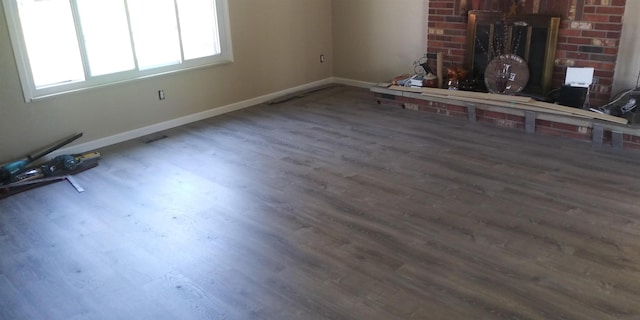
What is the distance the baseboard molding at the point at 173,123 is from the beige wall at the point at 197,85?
44mm

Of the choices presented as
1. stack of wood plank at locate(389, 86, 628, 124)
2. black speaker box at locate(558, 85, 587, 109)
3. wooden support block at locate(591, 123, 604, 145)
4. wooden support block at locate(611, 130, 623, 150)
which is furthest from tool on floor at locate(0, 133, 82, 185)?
wooden support block at locate(611, 130, 623, 150)

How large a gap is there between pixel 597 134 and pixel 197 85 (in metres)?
3.77

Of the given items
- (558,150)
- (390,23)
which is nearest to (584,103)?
(558,150)

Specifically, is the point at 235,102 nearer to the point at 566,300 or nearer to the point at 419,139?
the point at 419,139

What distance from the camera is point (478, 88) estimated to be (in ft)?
17.1

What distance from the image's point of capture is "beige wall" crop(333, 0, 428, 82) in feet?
19.3

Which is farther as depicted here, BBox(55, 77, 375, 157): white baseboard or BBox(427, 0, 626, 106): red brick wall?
BBox(55, 77, 375, 157): white baseboard

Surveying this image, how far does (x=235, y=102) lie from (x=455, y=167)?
9.06 ft

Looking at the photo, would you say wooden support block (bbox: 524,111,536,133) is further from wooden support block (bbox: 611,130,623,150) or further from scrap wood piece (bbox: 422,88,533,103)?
wooden support block (bbox: 611,130,623,150)

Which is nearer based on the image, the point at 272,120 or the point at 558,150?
the point at 558,150

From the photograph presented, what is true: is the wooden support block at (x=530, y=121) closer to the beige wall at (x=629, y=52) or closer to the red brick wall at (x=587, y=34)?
the red brick wall at (x=587, y=34)

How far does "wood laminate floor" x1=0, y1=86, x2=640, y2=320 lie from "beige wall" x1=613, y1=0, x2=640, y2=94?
765 mm

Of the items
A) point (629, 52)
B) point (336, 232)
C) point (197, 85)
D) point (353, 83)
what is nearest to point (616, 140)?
point (629, 52)

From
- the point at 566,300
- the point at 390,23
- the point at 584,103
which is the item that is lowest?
the point at 566,300
